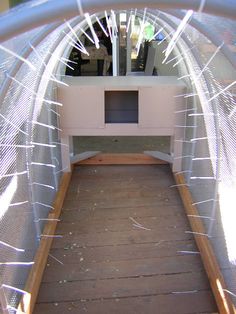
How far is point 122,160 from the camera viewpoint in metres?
4.62

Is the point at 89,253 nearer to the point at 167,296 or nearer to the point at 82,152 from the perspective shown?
the point at 167,296

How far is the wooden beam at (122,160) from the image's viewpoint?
15.1 ft

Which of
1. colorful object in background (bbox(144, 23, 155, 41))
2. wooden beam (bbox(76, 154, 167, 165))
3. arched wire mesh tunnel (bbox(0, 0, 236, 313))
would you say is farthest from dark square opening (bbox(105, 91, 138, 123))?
colorful object in background (bbox(144, 23, 155, 41))

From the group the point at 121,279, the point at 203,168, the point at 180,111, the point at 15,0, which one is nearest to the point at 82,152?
the point at 180,111

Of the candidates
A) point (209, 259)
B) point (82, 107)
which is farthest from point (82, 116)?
point (209, 259)

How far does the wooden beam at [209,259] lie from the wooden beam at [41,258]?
1.17 meters

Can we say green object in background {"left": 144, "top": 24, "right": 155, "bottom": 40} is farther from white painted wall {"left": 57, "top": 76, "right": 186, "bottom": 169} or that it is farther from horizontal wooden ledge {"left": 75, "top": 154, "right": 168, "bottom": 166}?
horizontal wooden ledge {"left": 75, "top": 154, "right": 168, "bottom": 166}

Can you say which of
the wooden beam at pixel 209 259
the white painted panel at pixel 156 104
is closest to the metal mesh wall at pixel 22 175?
the white painted panel at pixel 156 104

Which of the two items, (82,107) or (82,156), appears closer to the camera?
(82,107)

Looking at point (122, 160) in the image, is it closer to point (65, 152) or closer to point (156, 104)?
point (65, 152)

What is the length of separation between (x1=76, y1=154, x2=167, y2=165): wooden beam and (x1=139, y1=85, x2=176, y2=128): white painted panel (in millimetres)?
769

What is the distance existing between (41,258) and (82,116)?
1.67 m

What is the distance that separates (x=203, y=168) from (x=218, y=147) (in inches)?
23.0

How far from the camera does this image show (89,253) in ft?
9.70
